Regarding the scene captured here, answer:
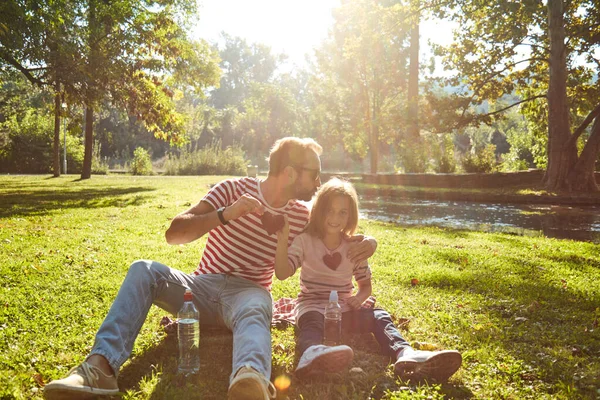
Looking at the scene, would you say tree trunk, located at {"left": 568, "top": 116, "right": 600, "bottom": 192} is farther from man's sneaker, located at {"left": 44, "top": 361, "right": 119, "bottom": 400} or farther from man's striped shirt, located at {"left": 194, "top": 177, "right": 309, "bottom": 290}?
man's sneaker, located at {"left": 44, "top": 361, "right": 119, "bottom": 400}

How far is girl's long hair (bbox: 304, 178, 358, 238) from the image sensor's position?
3.98m

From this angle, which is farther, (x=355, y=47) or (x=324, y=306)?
(x=355, y=47)

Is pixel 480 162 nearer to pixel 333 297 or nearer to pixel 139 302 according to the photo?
pixel 333 297

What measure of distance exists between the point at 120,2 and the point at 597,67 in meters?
18.9

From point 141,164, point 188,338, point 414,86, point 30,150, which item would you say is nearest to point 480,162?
point 414,86

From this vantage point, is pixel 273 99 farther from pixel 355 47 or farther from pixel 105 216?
pixel 105 216

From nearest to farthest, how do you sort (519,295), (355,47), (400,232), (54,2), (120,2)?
1. (519,295)
2. (400,232)
3. (54,2)
4. (120,2)
5. (355,47)

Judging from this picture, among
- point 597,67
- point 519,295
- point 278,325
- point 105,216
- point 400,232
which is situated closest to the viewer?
point 278,325

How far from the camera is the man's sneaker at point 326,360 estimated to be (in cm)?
305

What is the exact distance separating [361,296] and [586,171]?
52.9 feet

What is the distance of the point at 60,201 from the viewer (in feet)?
44.9

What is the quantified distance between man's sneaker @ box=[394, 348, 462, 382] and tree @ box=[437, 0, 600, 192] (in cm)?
1610

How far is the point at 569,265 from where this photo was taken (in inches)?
263

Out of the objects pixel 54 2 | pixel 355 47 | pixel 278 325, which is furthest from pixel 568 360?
pixel 355 47
